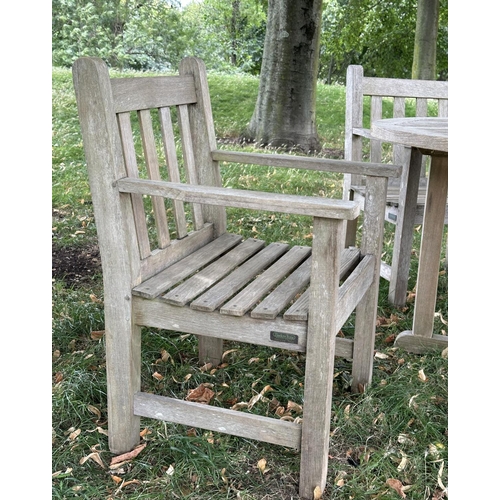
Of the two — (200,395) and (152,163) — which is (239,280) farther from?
(200,395)

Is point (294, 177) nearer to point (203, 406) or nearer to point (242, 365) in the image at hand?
point (242, 365)

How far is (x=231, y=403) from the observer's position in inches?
106

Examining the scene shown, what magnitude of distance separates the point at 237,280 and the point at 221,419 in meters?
0.46

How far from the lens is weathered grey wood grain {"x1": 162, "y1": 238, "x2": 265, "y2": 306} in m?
2.14

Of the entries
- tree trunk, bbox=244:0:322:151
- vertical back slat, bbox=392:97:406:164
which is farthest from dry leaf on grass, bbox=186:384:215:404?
tree trunk, bbox=244:0:322:151

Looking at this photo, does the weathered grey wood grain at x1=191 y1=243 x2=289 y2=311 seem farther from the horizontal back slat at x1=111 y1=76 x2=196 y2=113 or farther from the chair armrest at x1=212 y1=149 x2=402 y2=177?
the horizontal back slat at x1=111 y1=76 x2=196 y2=113

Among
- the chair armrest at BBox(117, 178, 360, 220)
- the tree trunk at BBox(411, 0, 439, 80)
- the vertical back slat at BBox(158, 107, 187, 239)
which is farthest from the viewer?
the tree trunk at BBox(411, 0, 439, 80)

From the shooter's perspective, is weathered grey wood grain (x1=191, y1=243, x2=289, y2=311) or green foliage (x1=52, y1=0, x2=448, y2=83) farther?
green foliage (x1=52, y1=0, x2=448, y2=83)

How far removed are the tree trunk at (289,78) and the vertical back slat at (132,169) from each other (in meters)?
5.48

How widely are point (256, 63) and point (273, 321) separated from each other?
19343 mm

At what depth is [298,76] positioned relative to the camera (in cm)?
751

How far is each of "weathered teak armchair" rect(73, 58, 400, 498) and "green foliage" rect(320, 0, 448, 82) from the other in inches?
471

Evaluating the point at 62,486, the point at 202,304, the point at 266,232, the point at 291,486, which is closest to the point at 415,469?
the point at 291,486

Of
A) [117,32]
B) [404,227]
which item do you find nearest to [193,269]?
[404,227]
